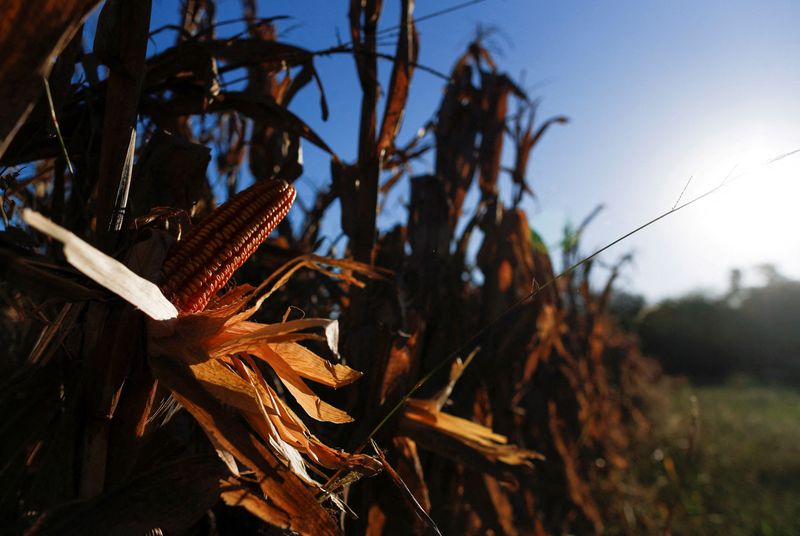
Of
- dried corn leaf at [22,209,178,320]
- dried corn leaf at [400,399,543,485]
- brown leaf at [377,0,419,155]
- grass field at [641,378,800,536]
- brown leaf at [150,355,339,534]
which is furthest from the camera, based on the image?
grass field at [641,378,800,536]

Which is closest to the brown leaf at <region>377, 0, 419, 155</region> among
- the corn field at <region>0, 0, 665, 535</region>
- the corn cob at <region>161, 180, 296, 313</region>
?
the corn field at <region>0, 0, 665, 535</region>

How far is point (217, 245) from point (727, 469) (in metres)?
4.84

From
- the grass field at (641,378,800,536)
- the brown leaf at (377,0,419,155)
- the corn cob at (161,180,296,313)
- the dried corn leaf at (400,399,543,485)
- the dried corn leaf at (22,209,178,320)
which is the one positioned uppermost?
the brown leaf at (377,0,419,155)

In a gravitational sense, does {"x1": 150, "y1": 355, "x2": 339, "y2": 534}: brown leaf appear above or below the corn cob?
below

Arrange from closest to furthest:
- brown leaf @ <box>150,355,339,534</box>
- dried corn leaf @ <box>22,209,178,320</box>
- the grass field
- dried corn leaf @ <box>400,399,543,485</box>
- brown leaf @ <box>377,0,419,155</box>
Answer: dried corn leaf @ <box>22,209,178,320</box> < brown leaf @ <box>150,355,339,534</box> < dried corn leaf @ <box>400,399,543,485</box> < brown leaf @ <box>377,0,419,155</box> < the grass field

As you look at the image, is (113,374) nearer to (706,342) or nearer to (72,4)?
(72,4)

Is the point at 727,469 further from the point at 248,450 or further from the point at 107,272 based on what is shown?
the point at 107,272

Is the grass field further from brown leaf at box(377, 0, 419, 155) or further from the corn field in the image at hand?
brown leaf at box(377, 0, 419, 155)

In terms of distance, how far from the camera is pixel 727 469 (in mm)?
4016

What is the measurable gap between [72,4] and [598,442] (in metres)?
3.00

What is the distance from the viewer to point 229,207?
1.79 ft

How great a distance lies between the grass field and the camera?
260cm

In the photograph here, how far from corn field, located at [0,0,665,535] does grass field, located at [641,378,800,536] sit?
0.56 m

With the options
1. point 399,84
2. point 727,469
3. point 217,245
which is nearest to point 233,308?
point 217,245
